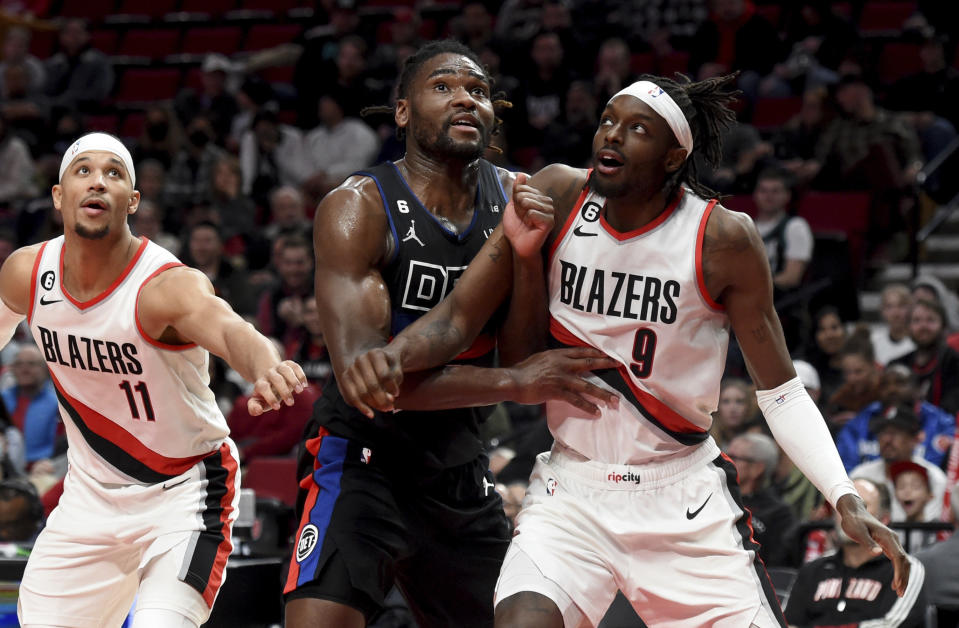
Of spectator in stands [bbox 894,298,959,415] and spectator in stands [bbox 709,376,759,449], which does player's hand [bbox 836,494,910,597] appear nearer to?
spectator in stands [bbox 709,376,759,449]

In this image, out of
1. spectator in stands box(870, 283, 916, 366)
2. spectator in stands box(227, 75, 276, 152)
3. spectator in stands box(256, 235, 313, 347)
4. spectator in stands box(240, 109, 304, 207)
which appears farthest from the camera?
spectator in stands box(227, 75, 276, 152)

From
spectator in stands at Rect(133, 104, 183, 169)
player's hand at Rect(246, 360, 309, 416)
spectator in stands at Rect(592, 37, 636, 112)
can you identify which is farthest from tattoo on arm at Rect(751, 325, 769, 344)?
spectator in stands at Rect(133, 104, 183, 169)

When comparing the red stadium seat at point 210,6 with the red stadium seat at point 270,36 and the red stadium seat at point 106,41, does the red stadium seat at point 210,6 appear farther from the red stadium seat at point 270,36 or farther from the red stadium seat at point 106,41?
the red stadium seat at point 270,36

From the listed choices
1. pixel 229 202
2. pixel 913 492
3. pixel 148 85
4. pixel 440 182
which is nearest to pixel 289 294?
pixel 229 202

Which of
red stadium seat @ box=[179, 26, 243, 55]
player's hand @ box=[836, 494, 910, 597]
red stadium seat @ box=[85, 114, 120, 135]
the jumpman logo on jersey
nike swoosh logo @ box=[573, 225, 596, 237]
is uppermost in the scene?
nike swoosh logo @ box=[573, 225, 596, 237]

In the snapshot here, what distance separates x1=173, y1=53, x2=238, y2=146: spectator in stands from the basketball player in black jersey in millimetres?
10099

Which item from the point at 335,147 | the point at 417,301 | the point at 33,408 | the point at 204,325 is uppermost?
the point at 417,301

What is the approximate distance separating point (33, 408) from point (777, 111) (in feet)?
22.8

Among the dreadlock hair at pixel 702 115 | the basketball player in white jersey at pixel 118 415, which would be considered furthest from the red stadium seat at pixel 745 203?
the basketball player in white jersey at pixel 118 415

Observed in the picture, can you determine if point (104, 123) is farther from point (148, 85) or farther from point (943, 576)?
point (943, 576)

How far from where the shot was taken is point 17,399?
10359 mm

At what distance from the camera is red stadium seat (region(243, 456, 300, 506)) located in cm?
861

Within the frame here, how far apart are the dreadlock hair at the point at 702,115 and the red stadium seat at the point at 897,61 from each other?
28.5 ft

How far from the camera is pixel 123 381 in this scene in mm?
4434
